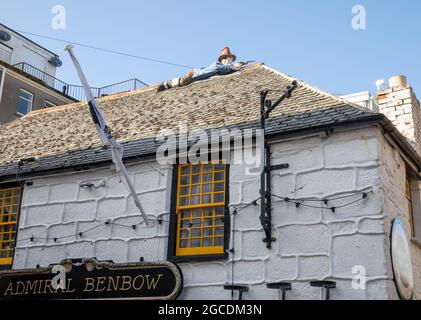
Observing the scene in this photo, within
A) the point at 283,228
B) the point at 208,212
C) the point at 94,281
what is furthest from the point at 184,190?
the point at 94,281

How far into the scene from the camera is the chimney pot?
37.7ft

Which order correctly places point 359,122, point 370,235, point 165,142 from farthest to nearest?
point 165,142 < point 359,122 < point 370,235

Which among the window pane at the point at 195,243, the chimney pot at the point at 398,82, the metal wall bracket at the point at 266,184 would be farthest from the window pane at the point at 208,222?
the chimney pot at the point at 398,82

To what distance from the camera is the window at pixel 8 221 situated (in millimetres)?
11352

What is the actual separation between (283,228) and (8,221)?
5.85 m

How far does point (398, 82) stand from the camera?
37.9 ft

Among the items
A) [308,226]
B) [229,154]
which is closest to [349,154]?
[308,226]

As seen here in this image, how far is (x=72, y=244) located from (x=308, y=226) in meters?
4.46

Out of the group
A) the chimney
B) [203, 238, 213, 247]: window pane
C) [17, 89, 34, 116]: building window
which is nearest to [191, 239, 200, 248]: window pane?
[203, 238, 213, 247]: window pane

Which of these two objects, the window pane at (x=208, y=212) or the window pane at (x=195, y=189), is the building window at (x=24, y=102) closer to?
the window pane at (x=195, y=189)

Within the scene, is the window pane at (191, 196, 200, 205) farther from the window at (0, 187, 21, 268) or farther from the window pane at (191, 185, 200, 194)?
the window at (0, 187, 21, 268)

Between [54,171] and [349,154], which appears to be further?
[54,171]

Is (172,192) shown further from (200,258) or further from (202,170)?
(200,258)

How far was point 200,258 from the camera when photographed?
9.23 meters
